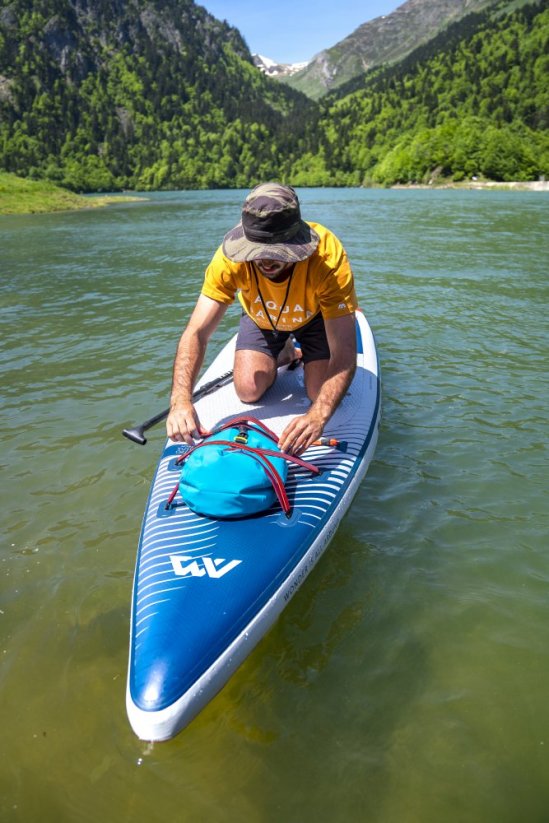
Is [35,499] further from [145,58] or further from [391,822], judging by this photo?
[145,58]

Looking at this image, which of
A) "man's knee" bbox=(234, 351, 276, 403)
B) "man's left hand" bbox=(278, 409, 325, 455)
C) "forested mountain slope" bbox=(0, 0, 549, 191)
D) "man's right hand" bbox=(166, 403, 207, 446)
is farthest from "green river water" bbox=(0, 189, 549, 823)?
"forested mountain slope" bbox=(0, 0, 549, 191)

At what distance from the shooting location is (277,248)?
344 cm

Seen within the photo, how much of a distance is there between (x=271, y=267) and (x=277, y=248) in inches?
12.9

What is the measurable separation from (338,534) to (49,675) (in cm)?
208

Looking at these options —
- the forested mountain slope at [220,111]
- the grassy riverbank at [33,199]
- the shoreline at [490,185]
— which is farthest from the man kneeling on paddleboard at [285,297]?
the forested mountain slope at [220,111]

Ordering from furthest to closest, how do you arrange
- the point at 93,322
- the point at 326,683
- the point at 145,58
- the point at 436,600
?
the point at 145,58 < the point at 93,322 < the point at 436,600 < the point at 326,683

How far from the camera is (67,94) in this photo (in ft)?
481

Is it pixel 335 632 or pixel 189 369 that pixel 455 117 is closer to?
pixel 189 369

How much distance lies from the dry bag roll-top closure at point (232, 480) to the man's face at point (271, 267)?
1.27 m

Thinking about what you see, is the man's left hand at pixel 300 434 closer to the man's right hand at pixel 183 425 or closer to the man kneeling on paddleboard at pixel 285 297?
the man kneeling on paddleboard at pixel 285 297

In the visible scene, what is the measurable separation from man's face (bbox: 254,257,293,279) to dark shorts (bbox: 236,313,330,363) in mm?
659

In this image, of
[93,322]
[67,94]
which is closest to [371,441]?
[93,322]

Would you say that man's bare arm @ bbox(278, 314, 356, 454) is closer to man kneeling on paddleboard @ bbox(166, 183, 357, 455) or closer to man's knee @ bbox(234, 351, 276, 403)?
man kneeling on paddleboard @ bbox(166, 183, 357, 455)

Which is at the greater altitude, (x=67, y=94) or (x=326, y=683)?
(x=67, y=94)
